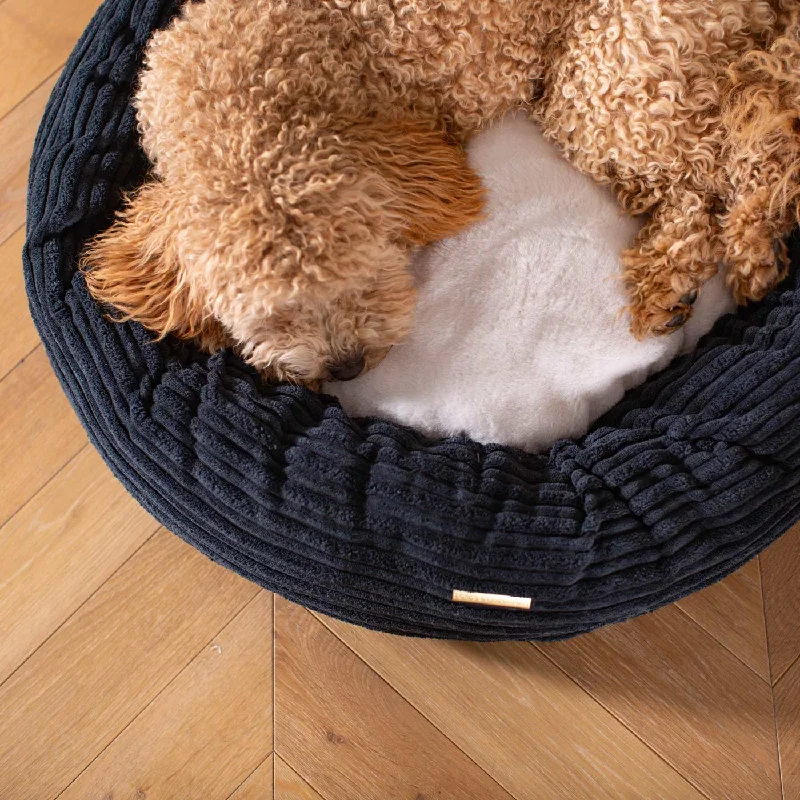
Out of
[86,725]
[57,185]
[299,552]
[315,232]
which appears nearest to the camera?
[315,232]

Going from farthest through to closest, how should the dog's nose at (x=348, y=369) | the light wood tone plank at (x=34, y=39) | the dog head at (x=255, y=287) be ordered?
the light wood tone plank at (x=34, y=39) → the dog's nose at (x=348, y=369) → the dog head at (x=255, y=287)

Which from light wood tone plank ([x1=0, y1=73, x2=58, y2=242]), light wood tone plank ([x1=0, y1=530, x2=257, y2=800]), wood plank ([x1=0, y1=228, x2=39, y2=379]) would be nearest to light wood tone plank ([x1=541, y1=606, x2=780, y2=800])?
light wood tone plank ([x1=0, y1=530, x2=257, y2=800])

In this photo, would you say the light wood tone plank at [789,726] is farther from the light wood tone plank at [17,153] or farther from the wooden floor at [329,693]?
the light wood tone plank at [17,153]

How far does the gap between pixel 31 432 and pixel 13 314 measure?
25cm

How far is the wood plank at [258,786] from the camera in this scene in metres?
1.30

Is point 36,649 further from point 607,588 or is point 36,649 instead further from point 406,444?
point 607,588

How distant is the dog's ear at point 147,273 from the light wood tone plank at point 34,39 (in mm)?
755

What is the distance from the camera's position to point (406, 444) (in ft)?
3.84

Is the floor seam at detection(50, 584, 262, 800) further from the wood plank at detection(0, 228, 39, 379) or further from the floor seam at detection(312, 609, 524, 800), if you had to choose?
the wood plank at detection(0, 228, 39, 379)

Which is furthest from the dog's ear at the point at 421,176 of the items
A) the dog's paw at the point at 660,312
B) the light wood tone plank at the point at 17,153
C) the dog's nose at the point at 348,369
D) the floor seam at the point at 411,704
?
the light wood tone plank at the point at 17,153

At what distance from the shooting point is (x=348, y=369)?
114 cm

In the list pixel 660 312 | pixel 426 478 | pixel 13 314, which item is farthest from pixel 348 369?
pixel 13 314

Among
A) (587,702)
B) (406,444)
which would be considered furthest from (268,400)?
(587,702)

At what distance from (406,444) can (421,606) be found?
0.80 ft
